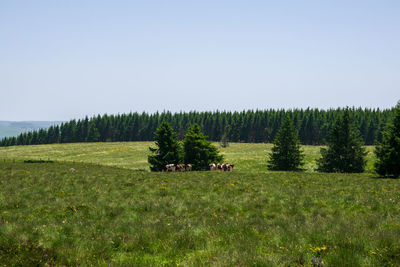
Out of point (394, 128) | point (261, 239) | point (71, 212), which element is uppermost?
point (394, 128)

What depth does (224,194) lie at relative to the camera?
16906 mm

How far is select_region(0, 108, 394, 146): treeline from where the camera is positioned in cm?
13650

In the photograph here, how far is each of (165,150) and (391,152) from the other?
31002mm

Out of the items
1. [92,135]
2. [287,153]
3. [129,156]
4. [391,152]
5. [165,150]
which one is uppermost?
[391,152]

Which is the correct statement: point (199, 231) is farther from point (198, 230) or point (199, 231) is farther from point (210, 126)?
point (210, 126)

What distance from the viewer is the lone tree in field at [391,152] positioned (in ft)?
101

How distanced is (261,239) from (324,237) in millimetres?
1591

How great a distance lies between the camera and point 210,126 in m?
161

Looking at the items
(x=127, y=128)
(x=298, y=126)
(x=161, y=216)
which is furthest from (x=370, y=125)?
(x=161, y=216)

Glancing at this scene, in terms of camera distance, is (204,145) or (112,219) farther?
(204,145)

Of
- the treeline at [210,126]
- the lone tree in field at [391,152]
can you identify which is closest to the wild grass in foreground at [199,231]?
the lone tree in field at [391,152]

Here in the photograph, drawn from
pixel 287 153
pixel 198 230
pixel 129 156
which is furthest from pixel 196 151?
pixel 198 230

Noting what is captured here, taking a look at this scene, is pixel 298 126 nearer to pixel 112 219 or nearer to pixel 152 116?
pixel 152 116

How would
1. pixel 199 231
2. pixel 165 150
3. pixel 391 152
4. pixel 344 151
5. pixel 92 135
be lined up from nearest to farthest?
pixel 199 231 → pixel 391 152 → pixel 344 151 → pixel 165 150 → pixel 92 135
